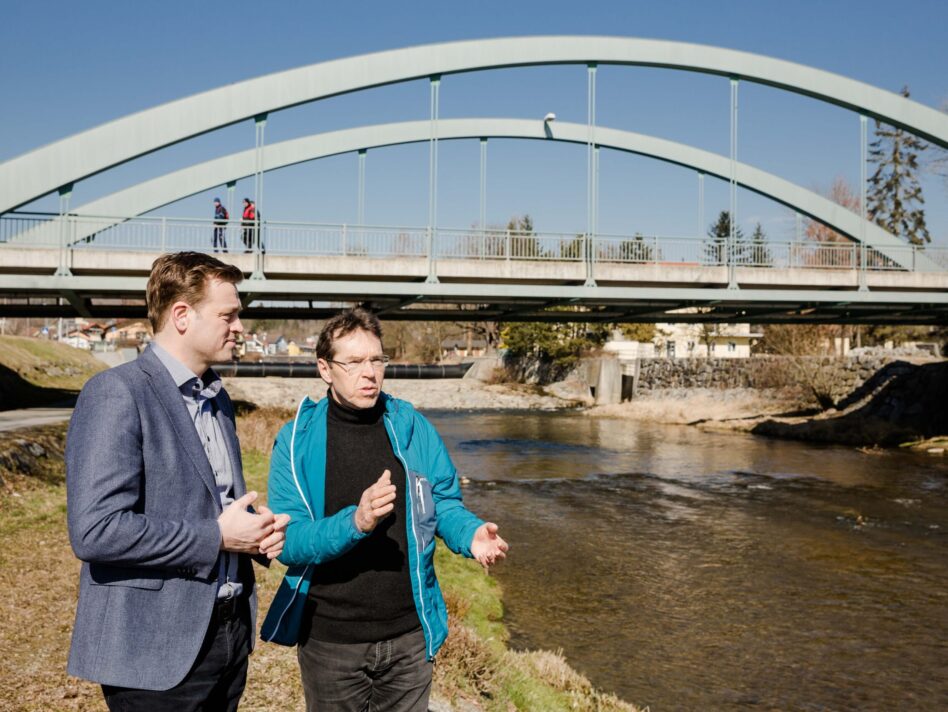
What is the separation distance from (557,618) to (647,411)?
29195mm

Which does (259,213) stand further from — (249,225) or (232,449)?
(232,449)

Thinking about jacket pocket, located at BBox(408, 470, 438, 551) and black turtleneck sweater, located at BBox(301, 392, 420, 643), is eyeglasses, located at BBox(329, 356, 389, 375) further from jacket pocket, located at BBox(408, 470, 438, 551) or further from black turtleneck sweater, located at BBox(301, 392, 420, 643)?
jacket pocket, located at BBox(408, 470, 438, 551)

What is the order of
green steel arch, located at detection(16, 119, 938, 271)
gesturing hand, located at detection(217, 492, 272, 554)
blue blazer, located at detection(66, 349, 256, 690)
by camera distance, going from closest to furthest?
blue blazer, located at detection(66, 349, 256, 690) < gesturing hand, located at detection(217, 492, 272, 554) < green steel arch, located at detection(16, 119, 938, 271)

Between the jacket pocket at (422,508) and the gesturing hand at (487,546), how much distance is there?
0.15 meters

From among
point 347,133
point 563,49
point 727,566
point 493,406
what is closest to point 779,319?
point 563,49

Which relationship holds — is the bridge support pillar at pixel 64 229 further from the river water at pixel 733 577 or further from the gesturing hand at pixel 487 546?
the gesturing hand at pixel 487 546

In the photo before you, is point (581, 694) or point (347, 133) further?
point (347, 133)

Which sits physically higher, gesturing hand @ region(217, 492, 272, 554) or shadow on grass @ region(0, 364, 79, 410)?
gesturing hand @ region(217, 492, 272, 554)

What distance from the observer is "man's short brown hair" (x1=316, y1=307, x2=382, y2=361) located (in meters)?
Result: 2.83

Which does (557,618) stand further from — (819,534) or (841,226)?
(841,226)

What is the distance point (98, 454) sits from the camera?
1.98 m

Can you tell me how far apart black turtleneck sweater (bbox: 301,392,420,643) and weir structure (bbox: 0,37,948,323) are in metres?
14.7

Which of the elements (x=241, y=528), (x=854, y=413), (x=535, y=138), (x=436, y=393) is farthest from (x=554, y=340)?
(x=241, y=528)

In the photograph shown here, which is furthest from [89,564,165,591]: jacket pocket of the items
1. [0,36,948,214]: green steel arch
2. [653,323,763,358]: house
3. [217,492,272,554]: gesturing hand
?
[653,323,763,358]: house
